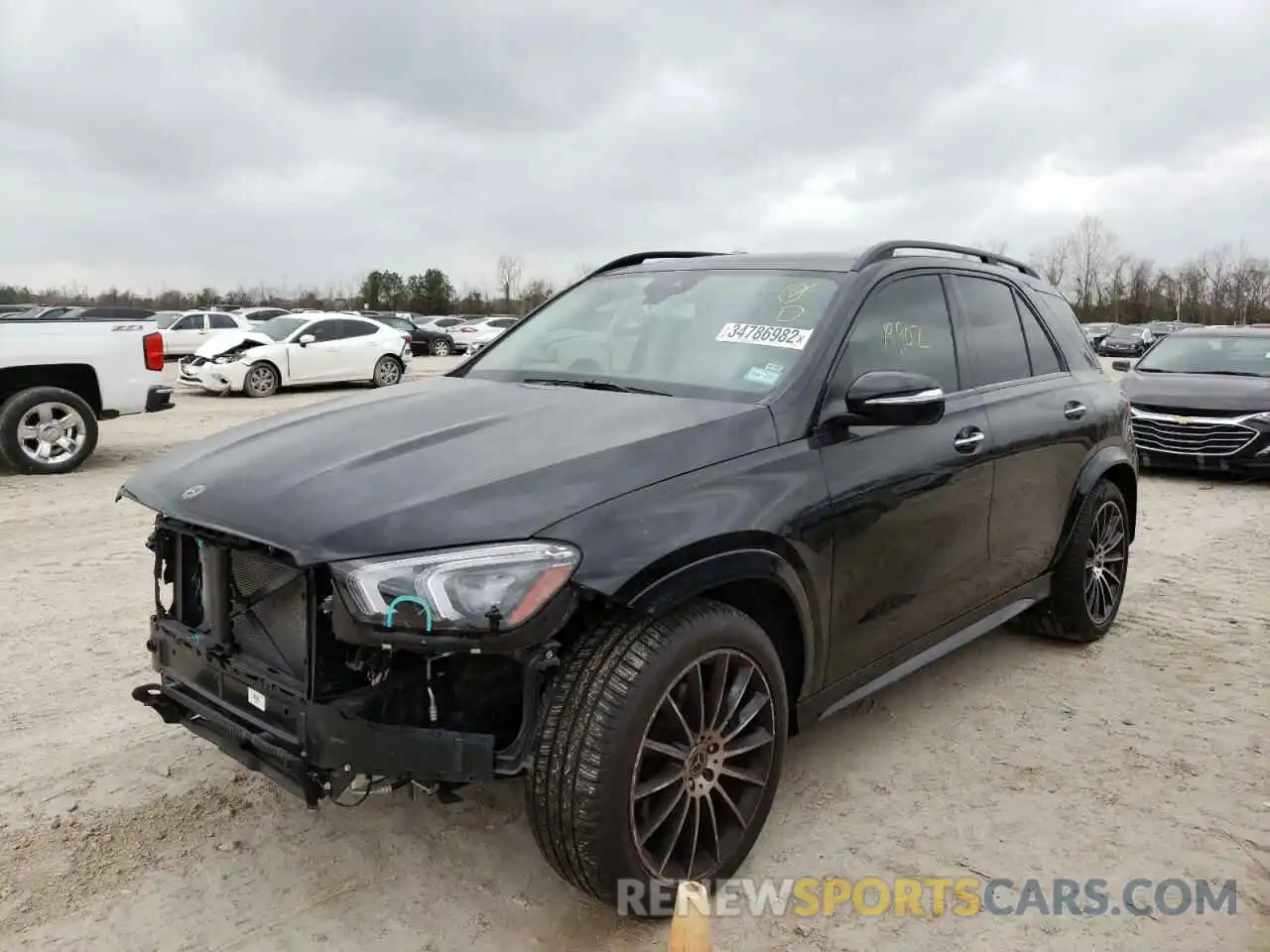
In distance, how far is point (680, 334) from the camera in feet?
11.5

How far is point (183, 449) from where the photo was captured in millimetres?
3141

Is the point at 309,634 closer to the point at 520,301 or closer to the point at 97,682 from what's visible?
the point at 97,682

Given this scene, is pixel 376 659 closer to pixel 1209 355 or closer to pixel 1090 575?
pixel 1090 575

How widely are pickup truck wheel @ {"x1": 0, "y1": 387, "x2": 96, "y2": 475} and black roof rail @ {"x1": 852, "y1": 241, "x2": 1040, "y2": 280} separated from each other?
332 inches

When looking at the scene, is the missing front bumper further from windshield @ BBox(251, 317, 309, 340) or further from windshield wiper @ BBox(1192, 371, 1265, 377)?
windshield @ BBox(251, 317, 309, 340)

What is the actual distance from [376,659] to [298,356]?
56.5ft

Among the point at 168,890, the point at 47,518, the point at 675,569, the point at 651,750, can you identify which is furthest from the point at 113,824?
the point at 47,518

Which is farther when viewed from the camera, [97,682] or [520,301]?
[520,301]

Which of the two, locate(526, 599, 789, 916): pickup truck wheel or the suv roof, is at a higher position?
the suv roof

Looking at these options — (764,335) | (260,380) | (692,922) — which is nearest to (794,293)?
(764,335)

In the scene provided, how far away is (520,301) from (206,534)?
88.6m

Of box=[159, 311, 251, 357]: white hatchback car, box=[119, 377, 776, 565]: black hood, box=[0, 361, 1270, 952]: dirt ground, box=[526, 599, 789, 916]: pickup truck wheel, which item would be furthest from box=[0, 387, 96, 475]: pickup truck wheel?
box=[159, 311, 251, 357]: white hatchback car

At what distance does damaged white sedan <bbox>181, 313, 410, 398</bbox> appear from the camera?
58.4 ft

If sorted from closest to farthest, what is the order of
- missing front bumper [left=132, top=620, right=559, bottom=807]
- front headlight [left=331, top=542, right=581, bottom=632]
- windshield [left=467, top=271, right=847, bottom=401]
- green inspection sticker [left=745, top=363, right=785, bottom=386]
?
front headlight [left=331, top=542, right=581, bottom=632]
missing front bumper [left=132, top=620, right=559, bottom=807]
green inspection sticker [left=745, top=363, right=785, bottom=386]
windshield [left=467, top=271, right=847, bottom=401]
